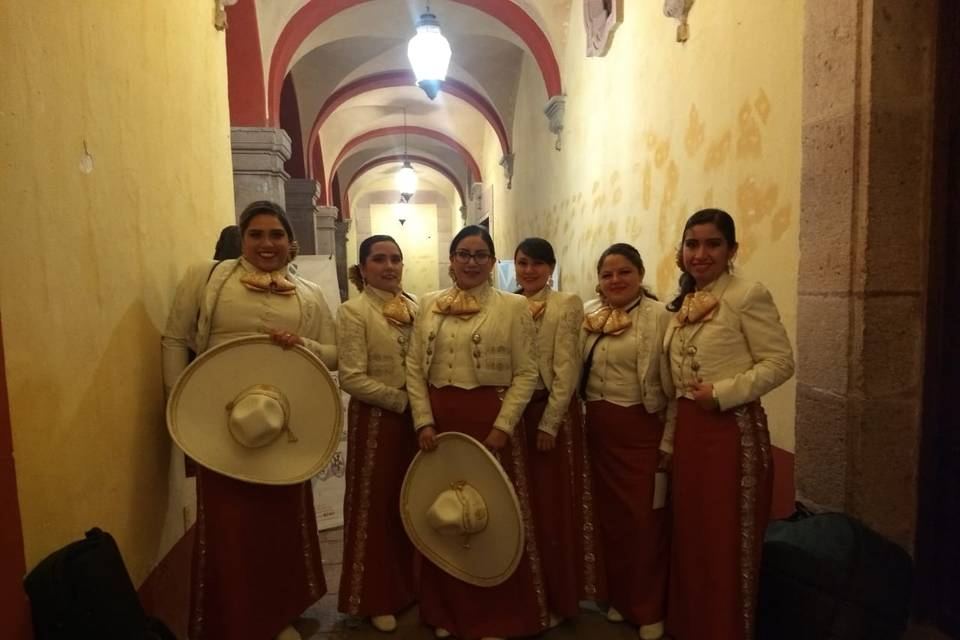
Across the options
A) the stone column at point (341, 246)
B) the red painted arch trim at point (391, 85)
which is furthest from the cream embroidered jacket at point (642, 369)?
the stone column at point (341, 246)

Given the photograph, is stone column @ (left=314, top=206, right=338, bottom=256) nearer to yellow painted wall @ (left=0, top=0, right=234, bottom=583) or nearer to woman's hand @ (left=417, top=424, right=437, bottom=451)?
yellow painted wall @ (left=0, top=0, right=234, bottom=583)

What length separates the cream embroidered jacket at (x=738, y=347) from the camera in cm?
208

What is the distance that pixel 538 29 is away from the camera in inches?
264

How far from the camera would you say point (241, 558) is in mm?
2305

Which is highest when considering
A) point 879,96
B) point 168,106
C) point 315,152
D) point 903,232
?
point 315,152

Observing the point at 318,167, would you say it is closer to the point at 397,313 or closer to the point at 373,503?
the point at 397,313

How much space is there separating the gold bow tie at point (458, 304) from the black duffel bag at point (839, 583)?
4.61 feet

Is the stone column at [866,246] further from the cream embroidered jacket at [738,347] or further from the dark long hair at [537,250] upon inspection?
the dark long hair at [537,250]

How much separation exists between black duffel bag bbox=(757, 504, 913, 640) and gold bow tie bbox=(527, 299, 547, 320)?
4.03 feet

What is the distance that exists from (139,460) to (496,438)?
53.8 inches

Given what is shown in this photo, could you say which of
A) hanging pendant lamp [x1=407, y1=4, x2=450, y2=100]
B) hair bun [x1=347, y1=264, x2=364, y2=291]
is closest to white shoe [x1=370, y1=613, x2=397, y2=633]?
hair bun [x1=347, y1=264, x2=364, y2=291]

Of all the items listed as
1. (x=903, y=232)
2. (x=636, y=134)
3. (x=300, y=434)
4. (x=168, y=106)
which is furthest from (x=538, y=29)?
(x=300, y=434)

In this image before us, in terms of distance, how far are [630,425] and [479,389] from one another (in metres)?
0.65

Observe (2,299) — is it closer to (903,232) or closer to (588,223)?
(903,232)
